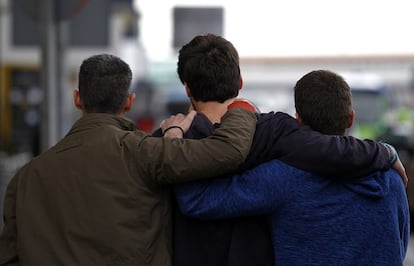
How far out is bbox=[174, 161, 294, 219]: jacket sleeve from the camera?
2.90m

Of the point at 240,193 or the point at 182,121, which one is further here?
the point at 182,121

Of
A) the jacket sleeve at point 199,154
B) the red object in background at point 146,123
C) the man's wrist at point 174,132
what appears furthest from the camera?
the red object in background at point 146,123

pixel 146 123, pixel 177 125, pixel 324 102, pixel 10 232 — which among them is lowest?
pixel 146 123

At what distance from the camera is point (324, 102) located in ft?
9.86

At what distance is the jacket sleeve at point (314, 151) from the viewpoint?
2.89 metres

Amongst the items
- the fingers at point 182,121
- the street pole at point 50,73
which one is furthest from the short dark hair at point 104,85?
the street pole at point 50,73

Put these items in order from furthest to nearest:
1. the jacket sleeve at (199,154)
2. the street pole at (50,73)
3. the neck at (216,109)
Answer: the street pole at (50,73) → the neck at (216,109) → the jacket sleeve at (199,154)

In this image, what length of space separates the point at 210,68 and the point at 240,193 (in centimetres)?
51

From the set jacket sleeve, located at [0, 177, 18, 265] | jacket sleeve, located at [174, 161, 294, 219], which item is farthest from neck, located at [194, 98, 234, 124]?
jacket sleeve, located at [0, 177, 18, 265]

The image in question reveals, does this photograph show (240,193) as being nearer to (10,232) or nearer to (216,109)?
(216,109)

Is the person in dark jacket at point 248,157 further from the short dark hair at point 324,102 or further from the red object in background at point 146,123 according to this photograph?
the red object in background at point 146,123

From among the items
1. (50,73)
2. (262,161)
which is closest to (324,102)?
(262,161)

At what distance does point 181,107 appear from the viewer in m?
22.7

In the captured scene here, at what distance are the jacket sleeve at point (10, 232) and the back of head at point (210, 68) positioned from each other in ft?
2.80
